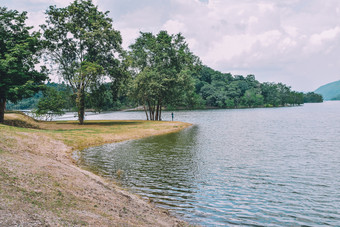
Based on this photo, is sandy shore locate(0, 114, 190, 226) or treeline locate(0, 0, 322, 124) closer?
sandy shore locate(0, 114, 190, 226)

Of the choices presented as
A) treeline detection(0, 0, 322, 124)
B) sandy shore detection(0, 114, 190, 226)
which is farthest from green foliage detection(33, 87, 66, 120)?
sandy shore detection(0, 114, 190, 226)

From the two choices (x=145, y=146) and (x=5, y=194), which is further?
(x=145, y=146)

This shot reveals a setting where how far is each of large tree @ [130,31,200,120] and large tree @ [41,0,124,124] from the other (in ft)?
30.2

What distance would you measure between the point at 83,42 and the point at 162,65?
67.1ft

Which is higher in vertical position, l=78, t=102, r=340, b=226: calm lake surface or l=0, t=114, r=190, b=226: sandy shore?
l=0, t=114, r=190, b=226: sandy shore

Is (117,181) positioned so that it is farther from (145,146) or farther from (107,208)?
(145,146)

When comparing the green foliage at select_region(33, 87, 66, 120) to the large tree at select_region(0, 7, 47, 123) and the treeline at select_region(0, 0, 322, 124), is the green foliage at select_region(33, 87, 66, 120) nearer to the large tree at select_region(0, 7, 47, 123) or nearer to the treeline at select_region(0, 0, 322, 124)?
the treeline at select_region(0, 0, 322, 124)

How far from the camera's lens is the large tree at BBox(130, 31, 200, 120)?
6381cm

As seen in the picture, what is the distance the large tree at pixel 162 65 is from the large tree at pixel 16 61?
2425 cm

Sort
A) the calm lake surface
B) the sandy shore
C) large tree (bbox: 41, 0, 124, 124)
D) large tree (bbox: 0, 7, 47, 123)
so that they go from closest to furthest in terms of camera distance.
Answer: the sandy shore
the calm lake surface
large tree (bbox: 0, 7, 47, 123)
large tree (bbox: 41, 0, 124, 124)

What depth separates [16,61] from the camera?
4003cm

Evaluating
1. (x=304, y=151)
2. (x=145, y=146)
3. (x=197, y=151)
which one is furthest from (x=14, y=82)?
(x=304, y=151)

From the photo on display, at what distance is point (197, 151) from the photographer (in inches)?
1172

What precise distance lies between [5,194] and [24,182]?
1.87m
